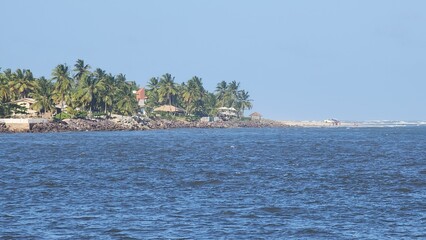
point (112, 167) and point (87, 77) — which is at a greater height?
point (87, 77)

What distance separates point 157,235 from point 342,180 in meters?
22.0

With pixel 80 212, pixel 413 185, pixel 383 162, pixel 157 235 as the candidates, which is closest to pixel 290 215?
pixel 157 235

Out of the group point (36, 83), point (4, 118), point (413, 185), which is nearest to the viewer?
point (413, 185)

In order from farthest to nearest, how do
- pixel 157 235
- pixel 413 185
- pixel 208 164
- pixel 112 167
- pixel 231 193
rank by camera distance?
pixel 208 164 < pixel 112 167 < pixel 413 185 < pixel 231 193 < pixel 157 235

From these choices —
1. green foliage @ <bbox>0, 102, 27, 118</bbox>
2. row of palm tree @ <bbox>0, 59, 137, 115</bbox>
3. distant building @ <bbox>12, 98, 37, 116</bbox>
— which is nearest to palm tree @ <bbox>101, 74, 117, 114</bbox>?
row of palm tree @ <bbox>0, 59, 137, 115</bbox>

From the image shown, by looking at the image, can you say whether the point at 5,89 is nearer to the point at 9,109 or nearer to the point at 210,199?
the point at 9,109

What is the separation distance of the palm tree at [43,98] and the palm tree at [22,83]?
5.62m

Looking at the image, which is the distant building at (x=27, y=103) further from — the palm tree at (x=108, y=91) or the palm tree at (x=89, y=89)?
the palm tree at (x=108, y=91)

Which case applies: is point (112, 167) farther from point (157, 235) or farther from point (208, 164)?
point (157, 235)

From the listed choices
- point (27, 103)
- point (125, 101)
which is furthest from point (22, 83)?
point (125, 101)

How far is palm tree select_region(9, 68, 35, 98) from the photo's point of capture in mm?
148125

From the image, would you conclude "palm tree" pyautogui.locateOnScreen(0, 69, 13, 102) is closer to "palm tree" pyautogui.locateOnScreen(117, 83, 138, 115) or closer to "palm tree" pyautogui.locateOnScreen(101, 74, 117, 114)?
"palm tree" pyautogui.locateOnScreen(101, 74, 117, 114)

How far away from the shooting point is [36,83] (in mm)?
147000

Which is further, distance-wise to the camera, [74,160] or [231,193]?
[74,160]
